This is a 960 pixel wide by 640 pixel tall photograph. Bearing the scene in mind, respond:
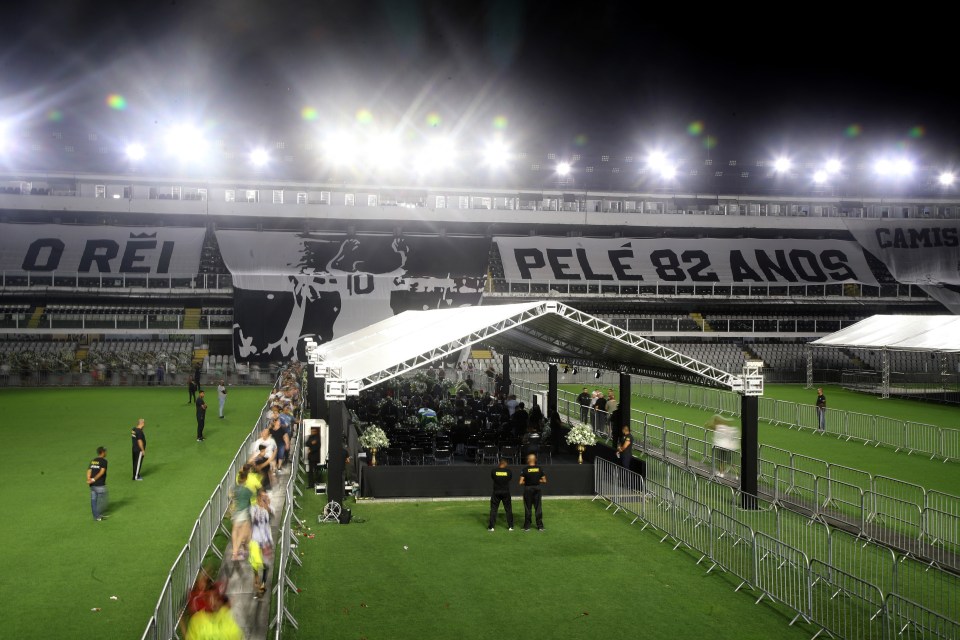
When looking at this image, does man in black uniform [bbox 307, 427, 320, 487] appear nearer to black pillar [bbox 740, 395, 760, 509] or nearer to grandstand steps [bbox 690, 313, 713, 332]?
black pillar [bbox 740, 395, 760, 509]

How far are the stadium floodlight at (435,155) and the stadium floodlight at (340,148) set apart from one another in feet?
18.3

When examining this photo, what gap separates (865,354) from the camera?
5481 centimetres

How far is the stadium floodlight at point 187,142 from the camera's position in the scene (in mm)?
66719

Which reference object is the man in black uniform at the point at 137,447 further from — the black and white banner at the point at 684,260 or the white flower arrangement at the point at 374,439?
the black and white banner at the point at 684,260

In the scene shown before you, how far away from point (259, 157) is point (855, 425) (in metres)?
56.5

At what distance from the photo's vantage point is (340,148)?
6931 cm

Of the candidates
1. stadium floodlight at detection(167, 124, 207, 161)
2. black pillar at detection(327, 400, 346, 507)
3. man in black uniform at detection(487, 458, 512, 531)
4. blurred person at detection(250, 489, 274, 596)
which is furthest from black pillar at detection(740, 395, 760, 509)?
stadium floodlight at detection(167, 124, 207, 161)

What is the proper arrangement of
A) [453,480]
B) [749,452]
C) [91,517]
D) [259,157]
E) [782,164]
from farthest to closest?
1. [782,164]
2. [259,157]
3. [453,480]
4. [749,452]
5. [91,517]

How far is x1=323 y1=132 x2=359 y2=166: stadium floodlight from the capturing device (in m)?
68.6

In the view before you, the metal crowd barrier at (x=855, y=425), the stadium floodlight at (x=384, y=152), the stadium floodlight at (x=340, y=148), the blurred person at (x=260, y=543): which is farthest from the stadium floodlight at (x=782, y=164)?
the blurred person at (x=260, y=543)

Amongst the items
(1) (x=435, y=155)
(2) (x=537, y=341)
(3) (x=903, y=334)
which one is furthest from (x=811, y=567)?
(1) (x=435, y=155)

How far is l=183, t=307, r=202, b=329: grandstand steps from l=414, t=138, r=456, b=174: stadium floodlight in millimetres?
24429

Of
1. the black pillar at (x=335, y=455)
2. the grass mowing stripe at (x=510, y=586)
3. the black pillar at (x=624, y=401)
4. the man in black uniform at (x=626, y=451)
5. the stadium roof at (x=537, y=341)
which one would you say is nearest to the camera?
the grass mowing stripe at (x=510, y=586)

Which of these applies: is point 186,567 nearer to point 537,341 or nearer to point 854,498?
point 854,498
